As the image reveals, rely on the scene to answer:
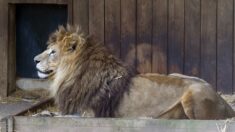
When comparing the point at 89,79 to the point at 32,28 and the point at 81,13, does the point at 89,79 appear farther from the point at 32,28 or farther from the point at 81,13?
the point at 32,28

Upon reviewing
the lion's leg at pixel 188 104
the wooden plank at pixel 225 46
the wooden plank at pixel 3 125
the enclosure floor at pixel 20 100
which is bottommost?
the enclosure floor at pixel 20 100

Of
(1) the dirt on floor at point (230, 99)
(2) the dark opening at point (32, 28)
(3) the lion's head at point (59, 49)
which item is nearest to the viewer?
(3) the lion's head at point (59, 49)

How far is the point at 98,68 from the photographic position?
4.73 meters

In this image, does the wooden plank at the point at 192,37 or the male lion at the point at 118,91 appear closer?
the male lion at the point at 118,91

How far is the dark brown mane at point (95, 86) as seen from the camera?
Result: 181 inches

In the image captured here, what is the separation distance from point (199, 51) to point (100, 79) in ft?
9.87

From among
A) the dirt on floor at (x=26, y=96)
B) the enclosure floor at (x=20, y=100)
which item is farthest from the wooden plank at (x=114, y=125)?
the dirt on floor at (x=26, y=96)

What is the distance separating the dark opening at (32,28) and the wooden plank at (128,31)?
78 cm

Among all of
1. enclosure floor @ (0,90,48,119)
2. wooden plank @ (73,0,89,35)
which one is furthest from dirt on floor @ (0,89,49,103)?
wooden plank @ (73,0,89,35)

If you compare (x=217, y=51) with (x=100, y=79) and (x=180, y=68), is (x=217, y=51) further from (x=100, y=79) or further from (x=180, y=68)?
(x=100, y=79)

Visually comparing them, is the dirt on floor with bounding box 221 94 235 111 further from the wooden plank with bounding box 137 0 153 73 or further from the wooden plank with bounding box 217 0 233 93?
the wooden plank with bounding box 137 0 153 73

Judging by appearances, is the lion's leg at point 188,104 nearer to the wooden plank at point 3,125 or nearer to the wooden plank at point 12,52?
the wooden plank at point 3,125

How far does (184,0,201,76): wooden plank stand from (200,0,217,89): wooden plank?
0.04 meters

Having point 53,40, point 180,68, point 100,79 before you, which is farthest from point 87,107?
A: point 180,68
